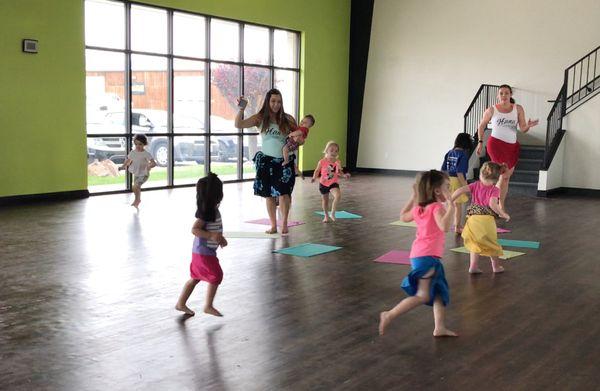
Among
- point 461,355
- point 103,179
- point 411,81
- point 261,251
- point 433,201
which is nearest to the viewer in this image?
point 461,355

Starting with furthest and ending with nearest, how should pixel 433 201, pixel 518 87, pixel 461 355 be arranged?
pixel 518 87 → pixel 433 201 → pixel 461 355

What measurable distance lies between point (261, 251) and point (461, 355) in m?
3.14

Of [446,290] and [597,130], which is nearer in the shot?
[446,290]

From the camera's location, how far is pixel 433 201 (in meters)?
4.04

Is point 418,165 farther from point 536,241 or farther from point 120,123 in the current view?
point 536,241

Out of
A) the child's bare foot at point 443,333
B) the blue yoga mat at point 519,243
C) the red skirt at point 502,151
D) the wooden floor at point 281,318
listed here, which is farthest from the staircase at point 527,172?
the child's bare foot at point 443,333

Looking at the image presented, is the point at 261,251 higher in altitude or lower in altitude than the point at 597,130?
lower

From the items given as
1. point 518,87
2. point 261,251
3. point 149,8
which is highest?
point 149,8

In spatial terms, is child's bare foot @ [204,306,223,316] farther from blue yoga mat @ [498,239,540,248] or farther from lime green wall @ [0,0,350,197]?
lime green wall @ [0,0,350,197]

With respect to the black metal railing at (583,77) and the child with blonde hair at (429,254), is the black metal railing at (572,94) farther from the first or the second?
the child with blonde hair at (429,254)

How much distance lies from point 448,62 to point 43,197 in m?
9.15

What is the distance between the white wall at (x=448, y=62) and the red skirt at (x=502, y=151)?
6.24 metres

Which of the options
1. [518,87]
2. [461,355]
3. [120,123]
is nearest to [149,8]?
[120,123]

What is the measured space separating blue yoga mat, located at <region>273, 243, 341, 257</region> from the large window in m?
5.64
